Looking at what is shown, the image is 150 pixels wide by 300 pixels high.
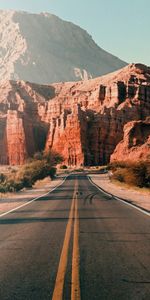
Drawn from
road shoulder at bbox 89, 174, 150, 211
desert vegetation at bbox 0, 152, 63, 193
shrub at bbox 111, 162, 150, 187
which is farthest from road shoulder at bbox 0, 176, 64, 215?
shrub at bbox 111, 162, 150, 187

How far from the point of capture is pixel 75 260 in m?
7.99

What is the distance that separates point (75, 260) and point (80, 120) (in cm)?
12208

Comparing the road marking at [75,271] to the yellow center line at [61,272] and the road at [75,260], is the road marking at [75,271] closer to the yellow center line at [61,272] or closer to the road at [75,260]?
the road at [75,260]

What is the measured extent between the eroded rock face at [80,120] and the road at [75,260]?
114 m

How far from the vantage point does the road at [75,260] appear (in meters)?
5.93

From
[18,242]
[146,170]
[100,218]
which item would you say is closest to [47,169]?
[146,170]

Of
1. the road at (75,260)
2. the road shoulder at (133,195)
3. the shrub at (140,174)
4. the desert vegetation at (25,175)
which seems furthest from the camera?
the shrub at (140,174)

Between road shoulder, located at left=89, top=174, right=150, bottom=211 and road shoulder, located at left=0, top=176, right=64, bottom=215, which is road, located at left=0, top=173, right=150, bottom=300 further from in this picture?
road shoulder, located at left=89, top=174, right=150, bottom=211

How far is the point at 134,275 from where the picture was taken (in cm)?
680

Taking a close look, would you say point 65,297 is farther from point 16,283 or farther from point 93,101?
point 93,101

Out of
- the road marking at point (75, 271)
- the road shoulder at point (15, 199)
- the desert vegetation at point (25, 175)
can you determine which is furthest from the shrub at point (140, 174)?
the road marking at point (75, 271)

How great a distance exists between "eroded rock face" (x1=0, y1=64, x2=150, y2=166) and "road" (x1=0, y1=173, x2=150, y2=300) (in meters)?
114

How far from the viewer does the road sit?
593 centimetres

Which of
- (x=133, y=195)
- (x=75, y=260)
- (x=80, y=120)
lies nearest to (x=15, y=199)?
(x=133, y=195)
